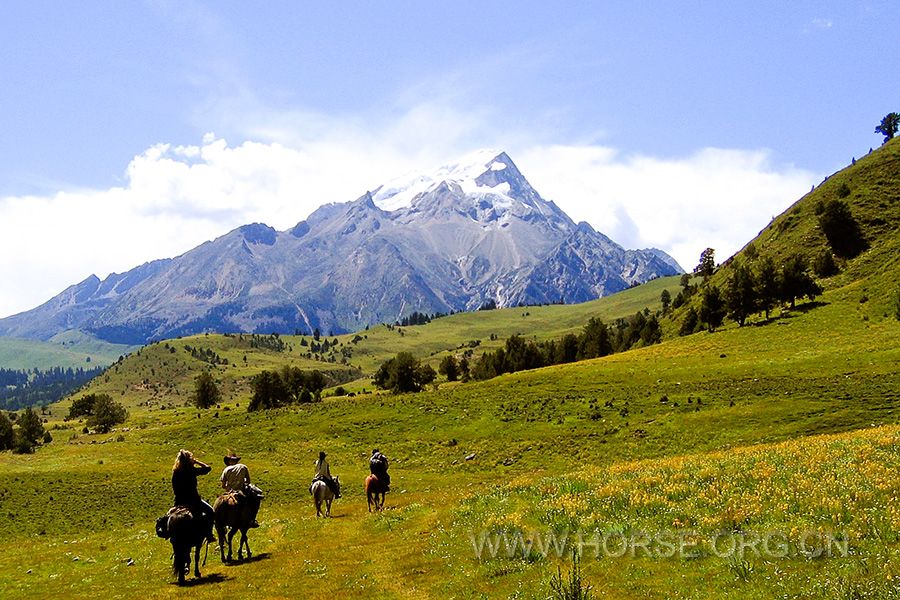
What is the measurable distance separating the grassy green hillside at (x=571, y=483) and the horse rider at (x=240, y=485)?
7.25ft

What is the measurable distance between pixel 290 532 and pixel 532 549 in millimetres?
17228

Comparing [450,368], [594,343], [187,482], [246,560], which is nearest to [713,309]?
[594,343]

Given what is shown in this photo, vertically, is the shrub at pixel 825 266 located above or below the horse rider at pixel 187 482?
above

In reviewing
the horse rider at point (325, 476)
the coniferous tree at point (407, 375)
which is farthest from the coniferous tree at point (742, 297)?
the horse rider at point (325, 476)

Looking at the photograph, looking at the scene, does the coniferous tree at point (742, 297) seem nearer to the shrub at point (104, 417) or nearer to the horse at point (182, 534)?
the horse at point (182, 534)

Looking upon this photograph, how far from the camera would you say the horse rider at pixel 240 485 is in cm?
2636

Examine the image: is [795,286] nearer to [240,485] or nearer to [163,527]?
[240,485]

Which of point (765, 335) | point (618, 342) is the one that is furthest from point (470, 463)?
point (618, 342)

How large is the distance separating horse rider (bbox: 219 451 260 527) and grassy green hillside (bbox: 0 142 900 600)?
221cm

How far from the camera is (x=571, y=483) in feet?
87.9

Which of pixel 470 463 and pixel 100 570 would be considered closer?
pixel 100 570

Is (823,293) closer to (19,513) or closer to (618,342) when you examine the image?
(618,342)

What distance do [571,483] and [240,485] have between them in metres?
14.9

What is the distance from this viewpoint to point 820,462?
2186 cm
